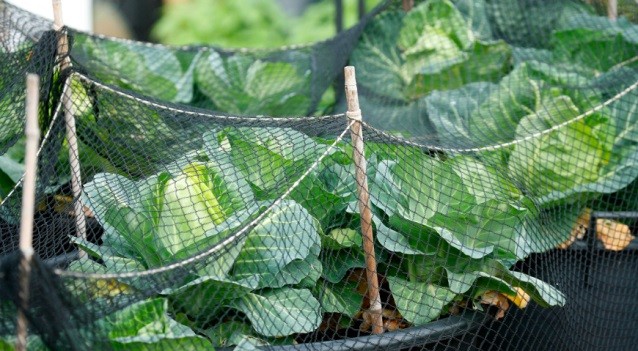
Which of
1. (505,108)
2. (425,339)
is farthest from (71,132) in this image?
(505,108)

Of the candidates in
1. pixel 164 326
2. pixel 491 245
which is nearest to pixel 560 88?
pixel 491 245

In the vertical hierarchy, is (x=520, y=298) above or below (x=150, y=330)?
below

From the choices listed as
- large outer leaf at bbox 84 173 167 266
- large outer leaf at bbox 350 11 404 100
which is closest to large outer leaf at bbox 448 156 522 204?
large outer leaf at bbox 84 173 167 266

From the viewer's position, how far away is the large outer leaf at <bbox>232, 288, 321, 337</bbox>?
2.00 metres

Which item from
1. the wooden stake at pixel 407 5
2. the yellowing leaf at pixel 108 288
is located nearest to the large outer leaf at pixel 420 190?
the yellowing leaf at pixel 108 288

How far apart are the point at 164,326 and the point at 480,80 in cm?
175

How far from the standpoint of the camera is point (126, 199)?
217 cm

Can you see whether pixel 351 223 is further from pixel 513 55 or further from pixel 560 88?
pixel 513 55

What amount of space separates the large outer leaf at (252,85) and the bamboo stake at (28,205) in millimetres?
1628

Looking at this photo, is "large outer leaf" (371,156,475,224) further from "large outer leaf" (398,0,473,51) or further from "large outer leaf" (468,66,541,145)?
"large outer leaf" (398,0,473,51)

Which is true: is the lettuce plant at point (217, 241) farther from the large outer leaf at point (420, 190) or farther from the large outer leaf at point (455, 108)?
the large outer leaf at point (455, 108)

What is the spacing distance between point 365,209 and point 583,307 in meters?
0.78

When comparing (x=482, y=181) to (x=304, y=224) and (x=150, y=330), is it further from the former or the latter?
(x=150, y=330)

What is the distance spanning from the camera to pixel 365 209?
6.73ft
